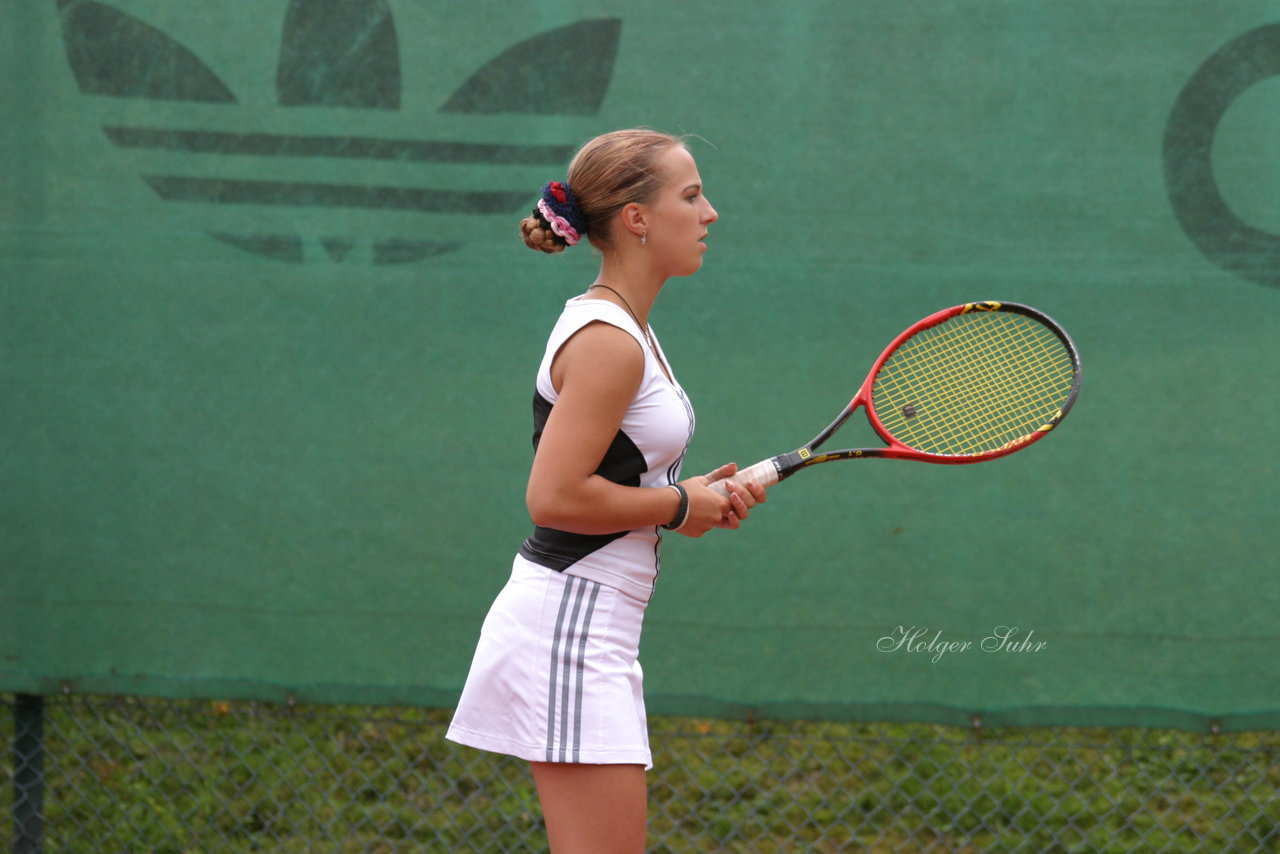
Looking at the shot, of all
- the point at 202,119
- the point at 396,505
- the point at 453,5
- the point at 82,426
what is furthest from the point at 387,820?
the point at 453,5

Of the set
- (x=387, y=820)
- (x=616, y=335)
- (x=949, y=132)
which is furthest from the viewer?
(x=387, y=820)

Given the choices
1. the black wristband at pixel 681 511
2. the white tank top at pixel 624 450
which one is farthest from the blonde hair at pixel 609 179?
the black wristband at pixel 681 511

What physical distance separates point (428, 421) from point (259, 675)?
0.68m

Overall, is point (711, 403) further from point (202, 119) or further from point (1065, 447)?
point (202, 119)

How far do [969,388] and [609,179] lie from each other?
94 cm

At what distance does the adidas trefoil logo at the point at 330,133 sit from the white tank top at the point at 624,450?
1.10 meters

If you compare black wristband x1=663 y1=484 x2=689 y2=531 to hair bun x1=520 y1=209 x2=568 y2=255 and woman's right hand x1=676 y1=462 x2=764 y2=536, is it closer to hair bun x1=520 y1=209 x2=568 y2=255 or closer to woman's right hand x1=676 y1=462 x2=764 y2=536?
woman's right hand x1=676 y1=462 x2=764 y2=536

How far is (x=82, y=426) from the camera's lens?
2979mm

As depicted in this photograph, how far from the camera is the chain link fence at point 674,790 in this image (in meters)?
3.09

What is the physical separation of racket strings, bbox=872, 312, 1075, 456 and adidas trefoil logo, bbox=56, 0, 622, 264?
2.93 ft

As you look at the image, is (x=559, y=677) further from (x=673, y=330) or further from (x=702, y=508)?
(x=673, y=330)

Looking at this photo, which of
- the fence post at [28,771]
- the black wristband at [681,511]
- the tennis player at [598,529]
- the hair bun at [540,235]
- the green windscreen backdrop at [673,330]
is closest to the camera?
the tennis player at [598,529]

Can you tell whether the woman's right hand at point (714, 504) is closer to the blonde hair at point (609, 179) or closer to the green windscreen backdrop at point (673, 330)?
the blonde hair at point (609, 179)

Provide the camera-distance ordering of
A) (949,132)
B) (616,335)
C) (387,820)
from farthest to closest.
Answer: (387,820)
(949,132)
(616,335)
